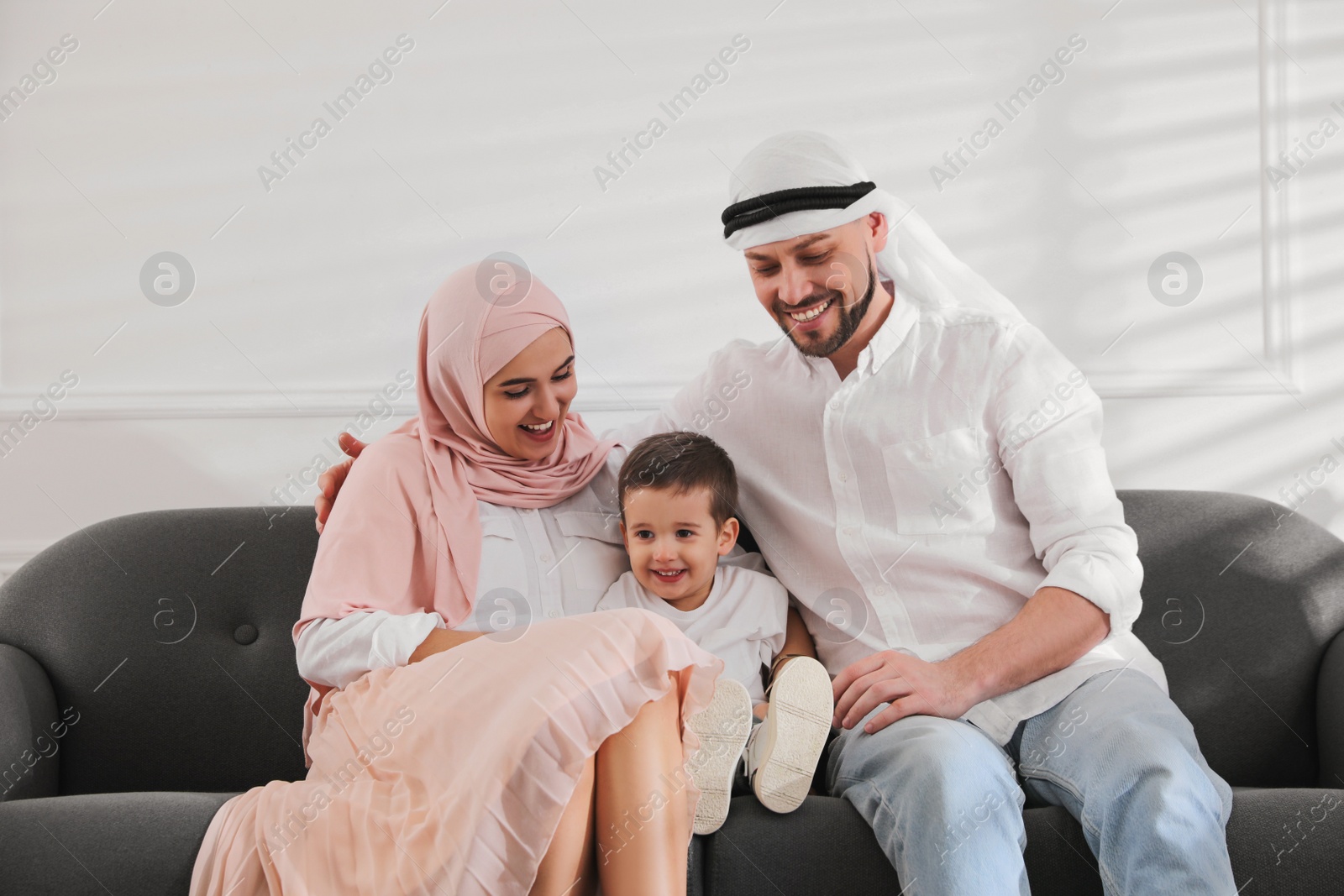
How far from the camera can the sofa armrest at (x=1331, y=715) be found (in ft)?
5.98

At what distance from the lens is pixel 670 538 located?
175 centimetres

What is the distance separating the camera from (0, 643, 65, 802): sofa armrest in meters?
1.73

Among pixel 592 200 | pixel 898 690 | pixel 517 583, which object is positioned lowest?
pixel 898 690

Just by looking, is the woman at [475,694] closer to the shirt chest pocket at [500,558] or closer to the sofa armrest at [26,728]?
the shirt chest pocket at [500,558]

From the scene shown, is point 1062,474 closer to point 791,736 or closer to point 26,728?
point 791,736

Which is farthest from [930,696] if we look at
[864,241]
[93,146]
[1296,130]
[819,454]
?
[93,146]

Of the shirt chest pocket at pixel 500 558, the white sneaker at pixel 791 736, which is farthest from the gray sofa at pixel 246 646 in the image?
the white sneaker at pixel 791 736

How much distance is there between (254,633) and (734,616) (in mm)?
966

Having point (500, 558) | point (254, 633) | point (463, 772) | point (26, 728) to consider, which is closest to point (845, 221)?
point (500, 558)

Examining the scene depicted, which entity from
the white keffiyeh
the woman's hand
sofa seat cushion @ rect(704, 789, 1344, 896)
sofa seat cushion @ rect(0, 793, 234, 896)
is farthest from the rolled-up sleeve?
sofa seat cushion @ rect(0, 793, 234, 896)

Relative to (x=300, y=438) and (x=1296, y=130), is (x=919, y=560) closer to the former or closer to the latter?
(x=300, y=438)

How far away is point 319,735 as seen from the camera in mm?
1526

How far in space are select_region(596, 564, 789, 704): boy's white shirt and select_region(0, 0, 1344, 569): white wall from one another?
731 millimetres

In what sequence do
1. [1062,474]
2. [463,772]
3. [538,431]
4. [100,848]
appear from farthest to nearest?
[538,431]
[1062,474]
[100,848]
[463,772]
